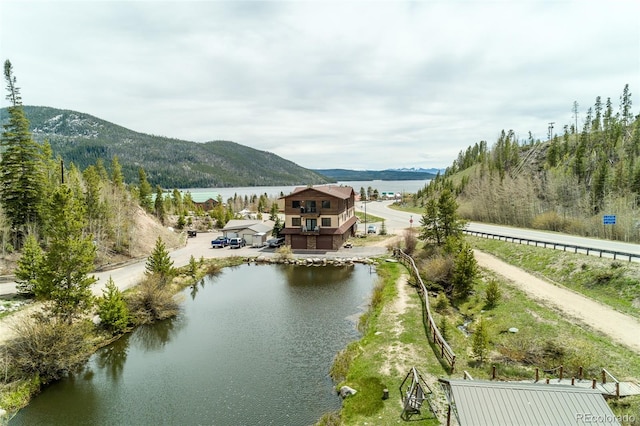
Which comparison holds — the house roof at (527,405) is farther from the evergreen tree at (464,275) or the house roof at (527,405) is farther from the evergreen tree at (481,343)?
the evergreen tree at (464,275)

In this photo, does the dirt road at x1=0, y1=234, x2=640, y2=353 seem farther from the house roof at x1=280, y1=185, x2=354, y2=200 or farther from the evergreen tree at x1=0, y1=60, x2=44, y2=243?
the house roof at x1=280, y1=185, x2=354, y2=200

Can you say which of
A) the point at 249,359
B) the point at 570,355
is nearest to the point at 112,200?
the point at 249,359

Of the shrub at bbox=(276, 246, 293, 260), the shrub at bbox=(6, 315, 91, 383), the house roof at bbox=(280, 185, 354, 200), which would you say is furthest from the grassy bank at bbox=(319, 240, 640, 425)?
the house roof at bbox=(280, 185, 354, 200)

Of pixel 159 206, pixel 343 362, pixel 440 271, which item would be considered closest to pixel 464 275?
pixel 440 271

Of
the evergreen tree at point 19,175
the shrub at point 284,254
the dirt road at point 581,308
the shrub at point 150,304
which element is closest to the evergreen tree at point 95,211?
the evergreen tree at point 19,175

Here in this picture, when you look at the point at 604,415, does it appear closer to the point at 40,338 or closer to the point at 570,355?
the point at 570,355

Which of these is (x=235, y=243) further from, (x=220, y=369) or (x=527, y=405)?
(x=527, y=405)
